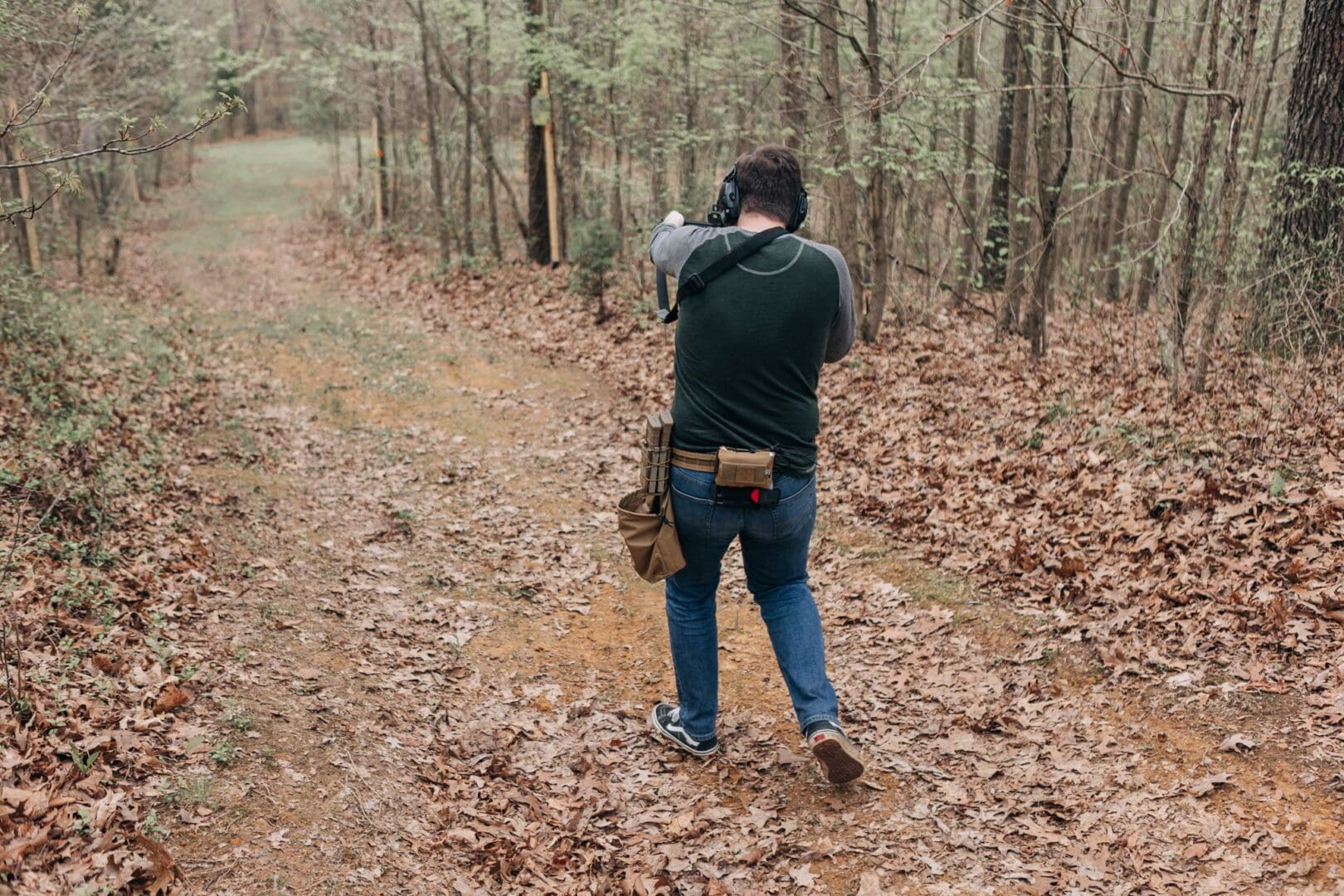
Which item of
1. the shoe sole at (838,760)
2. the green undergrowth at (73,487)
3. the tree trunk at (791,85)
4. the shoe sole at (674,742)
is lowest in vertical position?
the shoe sole at (674,742)

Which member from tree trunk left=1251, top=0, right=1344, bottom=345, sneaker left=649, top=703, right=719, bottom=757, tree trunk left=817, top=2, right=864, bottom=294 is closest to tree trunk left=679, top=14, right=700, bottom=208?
tree trunk left=817, top=2, right=864, bottom=294

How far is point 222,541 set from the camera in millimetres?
6574

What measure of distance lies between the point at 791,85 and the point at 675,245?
8.86m

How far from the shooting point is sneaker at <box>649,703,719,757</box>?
15.1ft

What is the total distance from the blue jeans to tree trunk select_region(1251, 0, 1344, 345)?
5.84m

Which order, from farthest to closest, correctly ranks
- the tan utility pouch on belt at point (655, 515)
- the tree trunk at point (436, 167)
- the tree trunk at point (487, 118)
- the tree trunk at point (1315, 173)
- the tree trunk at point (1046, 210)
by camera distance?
the tree trunk at point (436, 167), the tree trunk at point (487, 118), the tree trunk at point (1046, 210), the tree trunk at point (1315, 173), the tan utility pouch on belt at point (655, 515)

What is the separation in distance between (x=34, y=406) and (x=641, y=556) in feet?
21.0

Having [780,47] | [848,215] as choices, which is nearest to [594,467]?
[848,215]

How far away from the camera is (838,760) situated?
4016 mm

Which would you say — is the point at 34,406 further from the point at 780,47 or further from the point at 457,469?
the point at 780,47

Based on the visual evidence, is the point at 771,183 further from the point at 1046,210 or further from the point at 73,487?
the point at 1046,210

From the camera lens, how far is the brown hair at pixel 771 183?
3791 mm

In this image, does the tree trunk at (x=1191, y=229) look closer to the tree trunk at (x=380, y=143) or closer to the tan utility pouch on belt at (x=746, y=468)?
the tan utility pouch on belt at (x=746, y=468)

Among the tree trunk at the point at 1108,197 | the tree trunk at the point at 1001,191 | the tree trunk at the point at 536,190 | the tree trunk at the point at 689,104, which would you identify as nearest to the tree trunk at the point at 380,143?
the tree trunk at the point at 536,190
